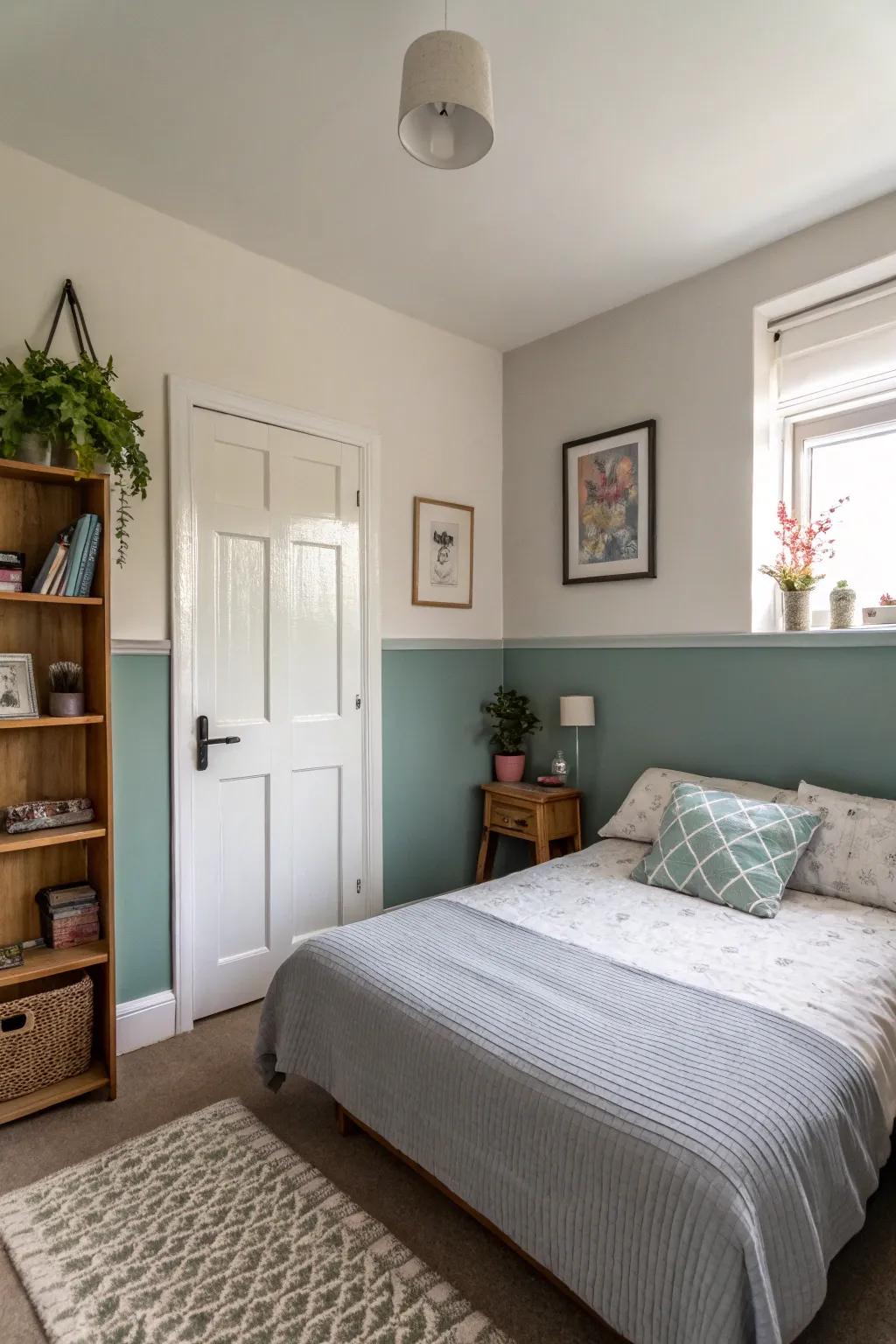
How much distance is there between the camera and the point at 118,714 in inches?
96.0

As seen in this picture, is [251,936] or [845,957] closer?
[845,957]

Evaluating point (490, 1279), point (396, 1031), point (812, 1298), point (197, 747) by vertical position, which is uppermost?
point (197, 747)

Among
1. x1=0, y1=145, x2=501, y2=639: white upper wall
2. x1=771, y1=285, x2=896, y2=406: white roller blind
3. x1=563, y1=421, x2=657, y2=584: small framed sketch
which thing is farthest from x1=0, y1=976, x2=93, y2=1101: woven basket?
x1=771, y1=285, x2=896, y2=406: white roller blind

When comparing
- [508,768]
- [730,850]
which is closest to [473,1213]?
[730,850]

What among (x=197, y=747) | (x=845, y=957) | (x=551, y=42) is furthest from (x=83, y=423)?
(x=845, y=957)

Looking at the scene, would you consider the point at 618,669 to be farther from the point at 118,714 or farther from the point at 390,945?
the point at 118,714

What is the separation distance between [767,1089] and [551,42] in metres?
2.34

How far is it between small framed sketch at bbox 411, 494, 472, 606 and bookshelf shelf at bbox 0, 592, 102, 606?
4.85 ft

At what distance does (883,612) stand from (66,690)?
263 centimetres

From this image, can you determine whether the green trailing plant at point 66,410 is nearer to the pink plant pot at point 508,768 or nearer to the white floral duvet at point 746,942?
the white floral duvet at point 746,942

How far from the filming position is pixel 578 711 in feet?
10.6

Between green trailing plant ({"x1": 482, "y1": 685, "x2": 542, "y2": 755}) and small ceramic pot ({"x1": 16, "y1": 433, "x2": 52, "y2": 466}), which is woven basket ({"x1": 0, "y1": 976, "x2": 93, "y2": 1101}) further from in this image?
green trailing plant ({"x1": 482, "y1": 685, "x2": 542, "y2": 755})

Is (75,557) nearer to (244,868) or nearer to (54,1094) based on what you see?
(244,868)

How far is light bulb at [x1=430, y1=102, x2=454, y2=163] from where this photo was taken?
158 centimetres
